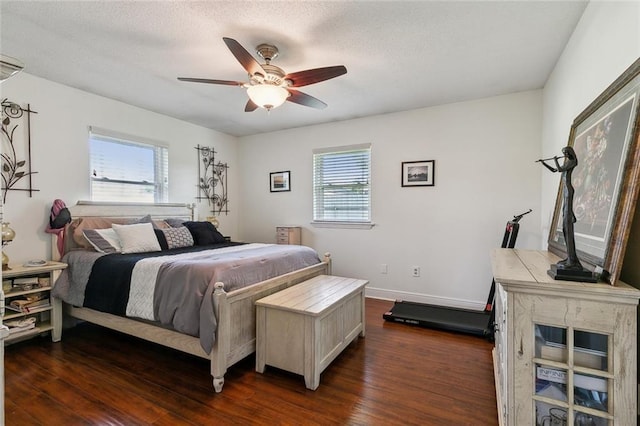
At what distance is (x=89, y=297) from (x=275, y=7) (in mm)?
2853

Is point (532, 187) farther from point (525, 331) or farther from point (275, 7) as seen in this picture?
point (275, 7)

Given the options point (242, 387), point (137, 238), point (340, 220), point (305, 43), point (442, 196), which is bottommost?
point (242, 387)

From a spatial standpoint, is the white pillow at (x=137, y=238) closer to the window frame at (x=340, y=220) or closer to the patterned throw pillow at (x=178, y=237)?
the patterned throw pillow at (x=178, y=237)

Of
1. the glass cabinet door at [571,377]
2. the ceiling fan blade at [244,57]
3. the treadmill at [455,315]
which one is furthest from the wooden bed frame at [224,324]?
the glass cabinet door at [571,377]

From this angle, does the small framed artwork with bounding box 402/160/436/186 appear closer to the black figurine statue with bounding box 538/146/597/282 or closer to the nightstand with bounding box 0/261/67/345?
the black figurine statue with bounding box 538/146/597/282

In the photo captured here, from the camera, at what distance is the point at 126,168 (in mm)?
3908

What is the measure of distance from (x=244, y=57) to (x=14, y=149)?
8.39 feet

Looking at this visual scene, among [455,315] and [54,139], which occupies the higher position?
[54,139]

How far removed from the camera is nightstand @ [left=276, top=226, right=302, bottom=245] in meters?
4.73

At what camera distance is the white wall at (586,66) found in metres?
1.55

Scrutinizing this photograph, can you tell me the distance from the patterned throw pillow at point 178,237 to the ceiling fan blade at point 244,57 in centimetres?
211

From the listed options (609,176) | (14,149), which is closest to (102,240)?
(14,149)

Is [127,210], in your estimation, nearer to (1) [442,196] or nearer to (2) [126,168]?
(2) [126,168]

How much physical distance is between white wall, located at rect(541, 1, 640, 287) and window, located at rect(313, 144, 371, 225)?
6.77 feet
